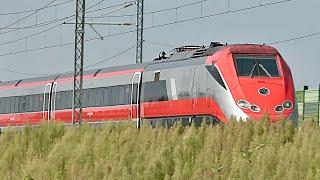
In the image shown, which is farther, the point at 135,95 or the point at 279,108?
the point at 135,95

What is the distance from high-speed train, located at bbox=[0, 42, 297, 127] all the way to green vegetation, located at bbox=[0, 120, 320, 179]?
8815 millimetres

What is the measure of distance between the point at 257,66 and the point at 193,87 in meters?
2.22

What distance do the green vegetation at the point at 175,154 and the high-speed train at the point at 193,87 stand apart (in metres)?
8.81

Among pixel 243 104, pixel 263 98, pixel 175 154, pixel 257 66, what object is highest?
pixel 257 66

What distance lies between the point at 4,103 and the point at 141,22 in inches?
339

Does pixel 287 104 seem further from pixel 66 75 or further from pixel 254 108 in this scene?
pixel 66 75

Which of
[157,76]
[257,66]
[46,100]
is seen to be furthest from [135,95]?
[46,100]

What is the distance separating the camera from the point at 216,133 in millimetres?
9711

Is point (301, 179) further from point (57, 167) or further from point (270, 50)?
point (270, 50)

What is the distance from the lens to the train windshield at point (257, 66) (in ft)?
82.2

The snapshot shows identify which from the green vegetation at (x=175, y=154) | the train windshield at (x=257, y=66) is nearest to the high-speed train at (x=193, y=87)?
the train windshield at (x=257, y=66)

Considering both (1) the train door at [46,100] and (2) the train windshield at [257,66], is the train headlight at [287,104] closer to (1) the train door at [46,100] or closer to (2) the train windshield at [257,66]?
(2) the train windshield at [257,66]

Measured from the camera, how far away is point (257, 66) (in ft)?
83.9

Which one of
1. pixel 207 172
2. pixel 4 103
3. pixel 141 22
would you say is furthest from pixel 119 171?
pixel 4 103
